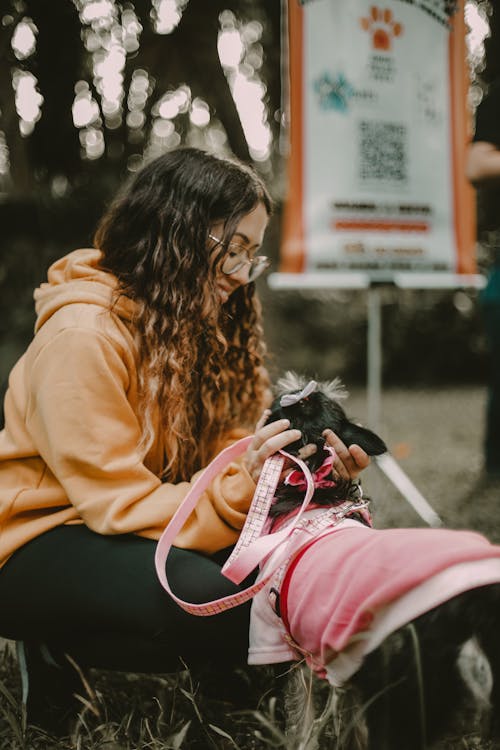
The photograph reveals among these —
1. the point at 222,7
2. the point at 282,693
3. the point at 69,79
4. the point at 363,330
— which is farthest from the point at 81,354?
the point at 363,330

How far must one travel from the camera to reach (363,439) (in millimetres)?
1759

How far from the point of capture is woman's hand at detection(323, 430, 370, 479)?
1.69 m

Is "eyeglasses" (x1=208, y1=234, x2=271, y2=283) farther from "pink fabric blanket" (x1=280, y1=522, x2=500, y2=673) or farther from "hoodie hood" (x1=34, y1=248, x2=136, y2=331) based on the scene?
"pink fabric blanket" (x1=280, y1=522, x2=500, y2=673)

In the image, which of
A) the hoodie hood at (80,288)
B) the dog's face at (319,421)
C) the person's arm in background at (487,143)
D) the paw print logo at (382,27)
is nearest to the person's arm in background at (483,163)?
the person's arm in background at (487,143)

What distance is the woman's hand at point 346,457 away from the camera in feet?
5.55

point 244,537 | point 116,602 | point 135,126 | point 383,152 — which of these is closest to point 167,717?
point 116,602

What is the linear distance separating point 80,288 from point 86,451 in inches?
16.4

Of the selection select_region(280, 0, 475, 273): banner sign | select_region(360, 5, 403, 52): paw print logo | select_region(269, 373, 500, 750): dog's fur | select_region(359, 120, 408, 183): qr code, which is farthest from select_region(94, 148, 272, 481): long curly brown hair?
select_region(360, 5, 403, 52): paw print logo

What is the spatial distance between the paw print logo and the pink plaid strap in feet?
6.72

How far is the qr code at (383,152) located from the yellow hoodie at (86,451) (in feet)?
5.10

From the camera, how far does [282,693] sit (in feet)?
5.58

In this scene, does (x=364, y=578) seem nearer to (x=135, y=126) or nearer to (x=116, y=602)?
(x=116, y=602)

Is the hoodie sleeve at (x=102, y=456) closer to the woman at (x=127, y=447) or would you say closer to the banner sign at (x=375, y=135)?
the woman at (x=127, y=447)

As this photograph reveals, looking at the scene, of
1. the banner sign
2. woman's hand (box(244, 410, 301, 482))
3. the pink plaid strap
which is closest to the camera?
the pink plaid strap
